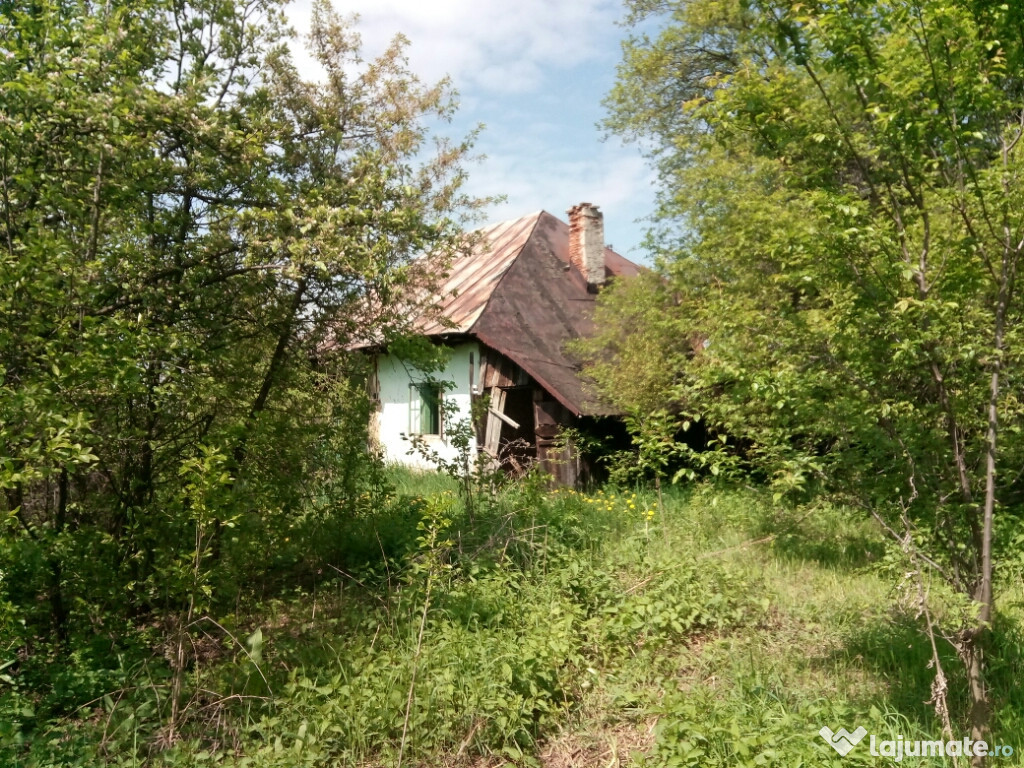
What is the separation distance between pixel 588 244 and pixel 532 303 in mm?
2721

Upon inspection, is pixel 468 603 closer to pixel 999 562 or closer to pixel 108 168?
pixel 999 562

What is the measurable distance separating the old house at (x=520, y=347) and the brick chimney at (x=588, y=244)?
22 mm

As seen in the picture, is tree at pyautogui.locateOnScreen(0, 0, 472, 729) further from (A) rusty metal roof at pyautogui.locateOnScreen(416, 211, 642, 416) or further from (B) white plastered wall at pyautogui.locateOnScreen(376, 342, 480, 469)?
(B) white plastered wall at pyautogui.locateOnScreen(376, 342, 480, 469)

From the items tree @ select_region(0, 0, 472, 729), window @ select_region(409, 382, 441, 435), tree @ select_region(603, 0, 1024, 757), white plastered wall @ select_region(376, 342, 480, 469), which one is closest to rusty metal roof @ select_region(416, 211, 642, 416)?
white plastered wall @ select_region(376, 342, 480, 469)

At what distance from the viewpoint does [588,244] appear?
16.6 meters

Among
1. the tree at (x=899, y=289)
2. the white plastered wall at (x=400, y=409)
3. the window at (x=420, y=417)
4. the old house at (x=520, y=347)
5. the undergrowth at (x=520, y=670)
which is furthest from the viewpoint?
the window at (x=420, y=417)

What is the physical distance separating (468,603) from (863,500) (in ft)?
9.58

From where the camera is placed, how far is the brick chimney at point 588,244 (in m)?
16.3

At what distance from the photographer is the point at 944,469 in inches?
159

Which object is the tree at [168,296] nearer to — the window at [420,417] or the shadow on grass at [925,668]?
the shadow on grass at [925,668]

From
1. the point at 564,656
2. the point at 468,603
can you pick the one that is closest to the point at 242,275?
the point at 468,603

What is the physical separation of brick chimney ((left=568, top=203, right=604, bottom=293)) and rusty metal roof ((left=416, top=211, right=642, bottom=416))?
0.20m

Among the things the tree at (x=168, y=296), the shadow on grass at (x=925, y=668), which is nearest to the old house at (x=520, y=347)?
the tree at (x=168, y=296)

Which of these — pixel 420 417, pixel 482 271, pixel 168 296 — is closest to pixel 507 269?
pixel 482 271
